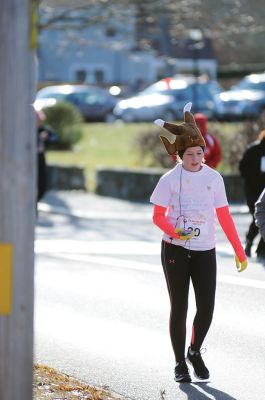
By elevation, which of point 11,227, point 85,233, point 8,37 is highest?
point 8,37

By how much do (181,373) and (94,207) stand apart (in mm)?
13028

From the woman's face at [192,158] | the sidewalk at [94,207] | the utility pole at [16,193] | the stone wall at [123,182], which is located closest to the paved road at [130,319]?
the woman's face at [192,158]

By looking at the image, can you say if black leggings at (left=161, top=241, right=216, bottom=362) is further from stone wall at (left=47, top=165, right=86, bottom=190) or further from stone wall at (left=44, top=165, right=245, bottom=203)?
stone wall at (left=47, top=165, right=86, bottom=190)

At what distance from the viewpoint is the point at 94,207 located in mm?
20672

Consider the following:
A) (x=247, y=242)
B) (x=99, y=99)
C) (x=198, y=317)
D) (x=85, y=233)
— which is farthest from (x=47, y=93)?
(x=198, y=317)

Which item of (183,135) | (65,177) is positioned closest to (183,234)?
(183,135)

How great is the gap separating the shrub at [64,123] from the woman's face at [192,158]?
24.0m

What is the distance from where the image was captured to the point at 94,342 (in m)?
9.13

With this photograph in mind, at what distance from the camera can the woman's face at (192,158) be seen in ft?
24.9

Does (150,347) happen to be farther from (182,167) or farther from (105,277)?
(105,277)

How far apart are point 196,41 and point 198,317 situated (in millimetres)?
23288

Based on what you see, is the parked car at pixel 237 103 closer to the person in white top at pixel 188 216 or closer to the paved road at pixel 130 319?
the paved road at pixel 130 319

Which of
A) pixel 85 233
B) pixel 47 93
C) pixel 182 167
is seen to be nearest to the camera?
pixel 182 167

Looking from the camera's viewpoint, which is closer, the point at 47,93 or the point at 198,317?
the point at 198,317
